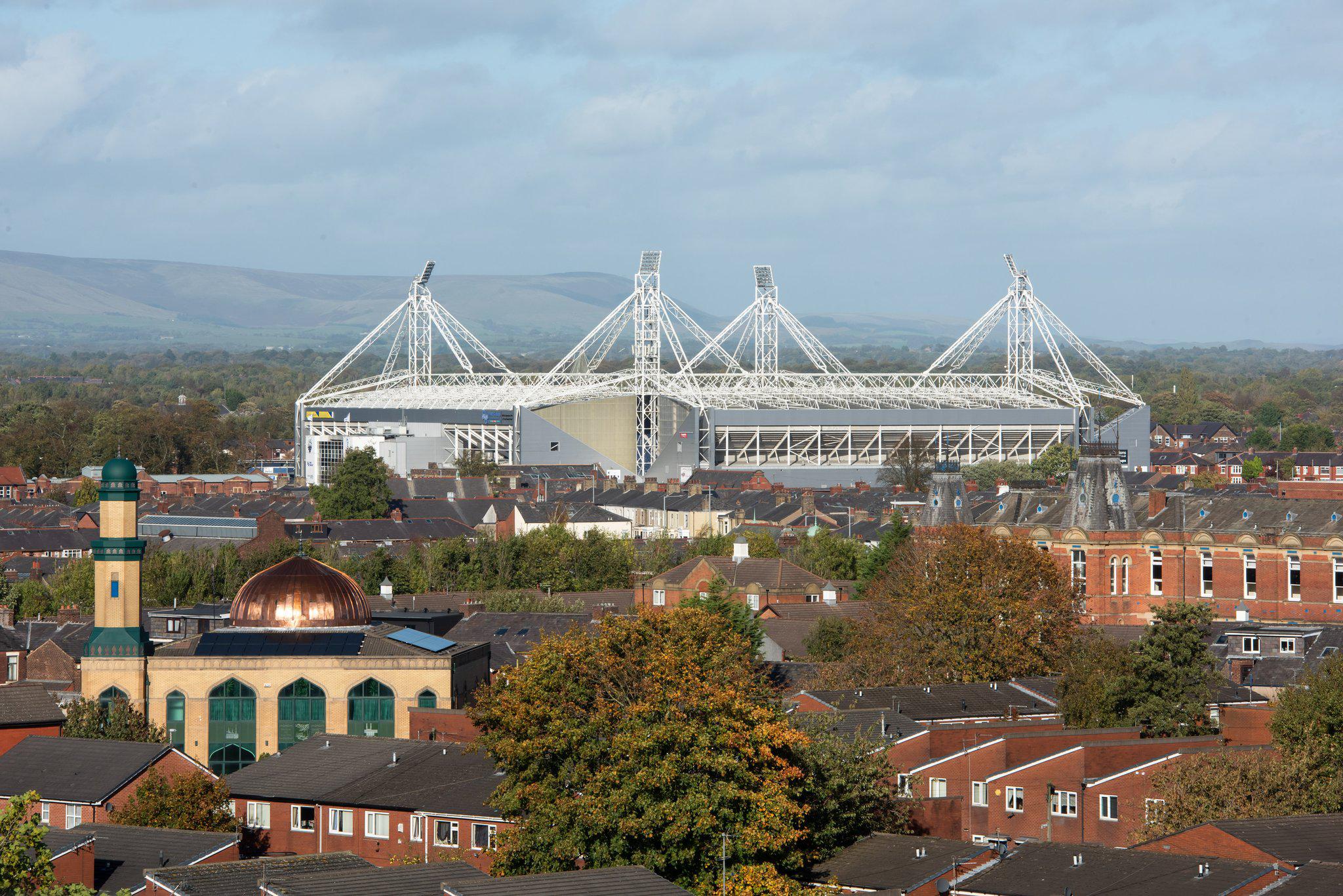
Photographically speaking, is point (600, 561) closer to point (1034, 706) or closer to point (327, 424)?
point (1034, 706)

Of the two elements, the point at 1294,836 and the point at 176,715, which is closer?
the point at 1294,836

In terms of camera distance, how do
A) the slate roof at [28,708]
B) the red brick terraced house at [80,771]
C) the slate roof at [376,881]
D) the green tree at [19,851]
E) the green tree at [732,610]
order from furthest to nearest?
the green tree at [732,610] → the slate roof at [28,708] → the red brick terraced house at [80,771] → the slate roof at [376,881] → the green tree at [19,851]

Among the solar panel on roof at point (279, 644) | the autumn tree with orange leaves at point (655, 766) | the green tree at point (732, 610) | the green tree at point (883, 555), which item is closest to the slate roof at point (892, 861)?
the autumn tree with orange leaves at point (655, 766)

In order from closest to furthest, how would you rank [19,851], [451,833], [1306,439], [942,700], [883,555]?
1. [19,851]
2. [451,833]
3. [942,700]
4. [883,555]
5. [1306,439]

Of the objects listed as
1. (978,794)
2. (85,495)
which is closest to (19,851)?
(978,794)

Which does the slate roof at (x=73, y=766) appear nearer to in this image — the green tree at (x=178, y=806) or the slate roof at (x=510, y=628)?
the green tree at (x=178, y=806)

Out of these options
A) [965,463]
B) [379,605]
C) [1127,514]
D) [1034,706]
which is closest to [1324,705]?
[1034,706]

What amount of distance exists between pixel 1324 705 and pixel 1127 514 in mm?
26777

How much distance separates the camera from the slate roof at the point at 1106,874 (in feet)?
105

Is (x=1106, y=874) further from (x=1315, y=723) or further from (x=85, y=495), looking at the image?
(x=85, y=495)

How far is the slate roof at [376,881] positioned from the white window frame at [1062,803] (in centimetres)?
1355

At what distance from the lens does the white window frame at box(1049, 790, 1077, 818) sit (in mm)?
41469

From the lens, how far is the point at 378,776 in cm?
4419

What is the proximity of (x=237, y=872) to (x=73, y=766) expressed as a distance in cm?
1272
